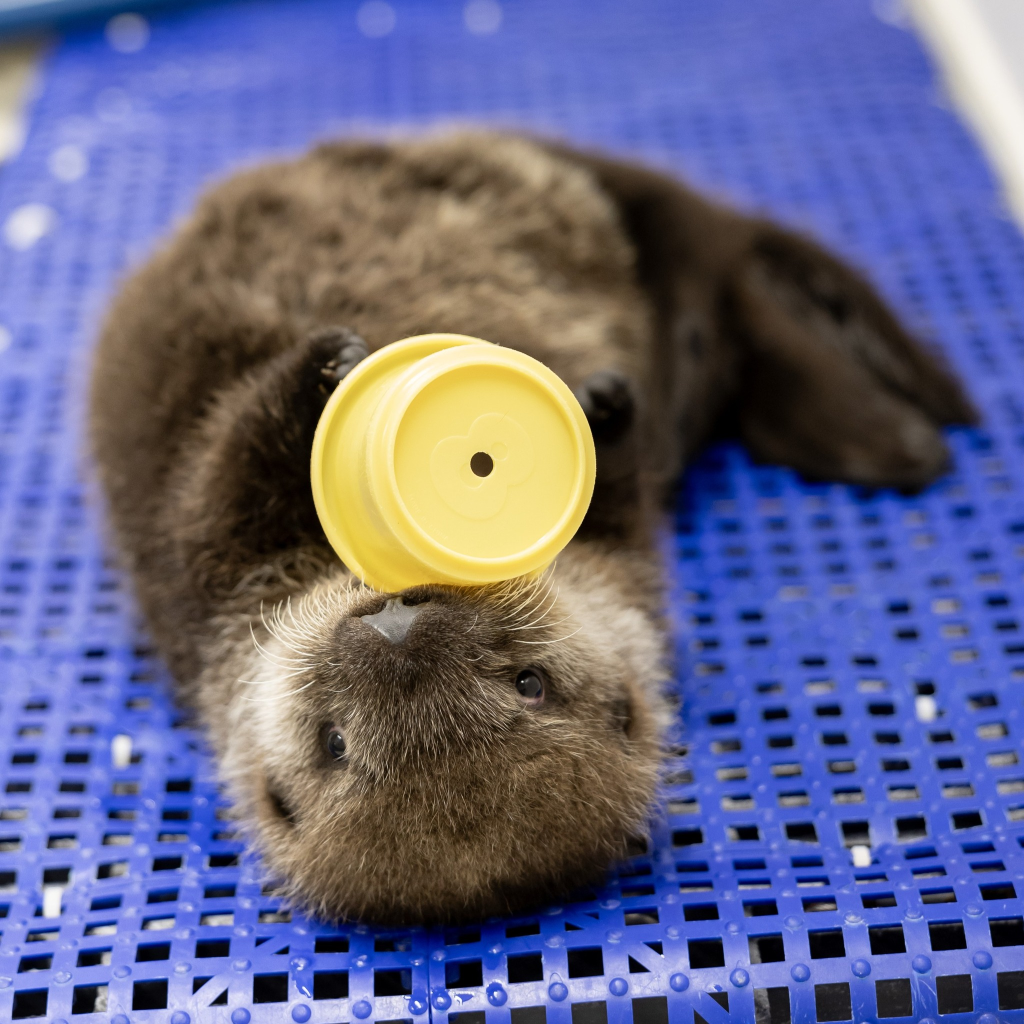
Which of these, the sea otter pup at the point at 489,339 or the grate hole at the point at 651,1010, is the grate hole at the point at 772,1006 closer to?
the grate hole at the point at 651,1010

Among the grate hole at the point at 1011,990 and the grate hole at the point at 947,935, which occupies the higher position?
the grate hole at the point at 1011,990

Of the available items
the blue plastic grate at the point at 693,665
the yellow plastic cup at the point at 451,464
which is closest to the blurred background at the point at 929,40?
the blue plastic grate at the point at 693,665

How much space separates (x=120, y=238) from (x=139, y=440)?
1.78m

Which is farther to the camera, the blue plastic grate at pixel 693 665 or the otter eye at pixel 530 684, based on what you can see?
the blue plastic grate at pixel 693 665

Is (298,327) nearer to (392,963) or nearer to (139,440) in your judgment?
(139,440)

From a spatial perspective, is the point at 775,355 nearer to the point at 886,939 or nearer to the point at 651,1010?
the point at 886,939

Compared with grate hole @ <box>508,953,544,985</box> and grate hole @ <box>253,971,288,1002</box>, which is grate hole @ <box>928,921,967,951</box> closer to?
grate hole @ <box>508,953,544,985</box>

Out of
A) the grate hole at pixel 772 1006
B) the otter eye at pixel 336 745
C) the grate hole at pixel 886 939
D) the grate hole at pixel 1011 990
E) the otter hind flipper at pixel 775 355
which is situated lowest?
the grate hole at pixel 772 1006

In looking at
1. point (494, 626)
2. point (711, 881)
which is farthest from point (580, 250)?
point (711, 881)

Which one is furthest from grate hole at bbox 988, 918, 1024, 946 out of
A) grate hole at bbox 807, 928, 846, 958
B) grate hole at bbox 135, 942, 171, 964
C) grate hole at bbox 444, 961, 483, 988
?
grate hole at bbox 135, 942, 171, 964

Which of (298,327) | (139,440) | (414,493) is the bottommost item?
(139,440)

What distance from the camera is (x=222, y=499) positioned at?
7.07 ft

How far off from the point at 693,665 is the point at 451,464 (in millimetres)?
1161

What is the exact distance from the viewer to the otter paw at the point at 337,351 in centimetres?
197
